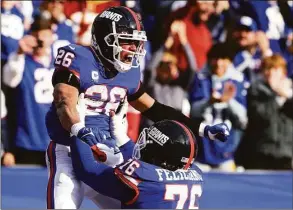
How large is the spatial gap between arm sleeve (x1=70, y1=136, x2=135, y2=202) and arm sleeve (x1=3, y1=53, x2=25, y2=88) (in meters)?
4.25

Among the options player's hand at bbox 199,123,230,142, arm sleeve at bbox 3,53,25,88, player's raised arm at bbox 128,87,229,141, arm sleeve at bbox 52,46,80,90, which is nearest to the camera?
arm sleeve at bbox 52,46,80,90

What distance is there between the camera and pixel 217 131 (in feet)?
17.0

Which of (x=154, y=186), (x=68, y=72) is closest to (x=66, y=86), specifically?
(x=68, y=72)

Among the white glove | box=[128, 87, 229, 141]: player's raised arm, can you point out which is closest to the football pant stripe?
the white glove

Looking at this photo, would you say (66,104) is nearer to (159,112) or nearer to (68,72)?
(68,72)

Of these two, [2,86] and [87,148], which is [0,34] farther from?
[87,148]

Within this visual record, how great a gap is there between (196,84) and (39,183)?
194 centimetres

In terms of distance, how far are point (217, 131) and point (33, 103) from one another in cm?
426

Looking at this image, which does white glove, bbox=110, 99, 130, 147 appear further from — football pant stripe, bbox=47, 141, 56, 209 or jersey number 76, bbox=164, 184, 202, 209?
jersey number 76, bbox=164, 184, 202, 209

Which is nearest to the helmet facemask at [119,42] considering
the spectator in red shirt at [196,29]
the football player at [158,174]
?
the football player at [158,174]

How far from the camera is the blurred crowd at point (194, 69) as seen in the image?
909 cm

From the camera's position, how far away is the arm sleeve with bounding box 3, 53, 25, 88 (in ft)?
29.4

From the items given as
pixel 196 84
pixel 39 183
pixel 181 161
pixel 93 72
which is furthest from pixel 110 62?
pixel 196 84

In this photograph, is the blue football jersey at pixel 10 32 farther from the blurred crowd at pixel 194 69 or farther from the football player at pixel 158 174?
the football player at pixel 158 174
